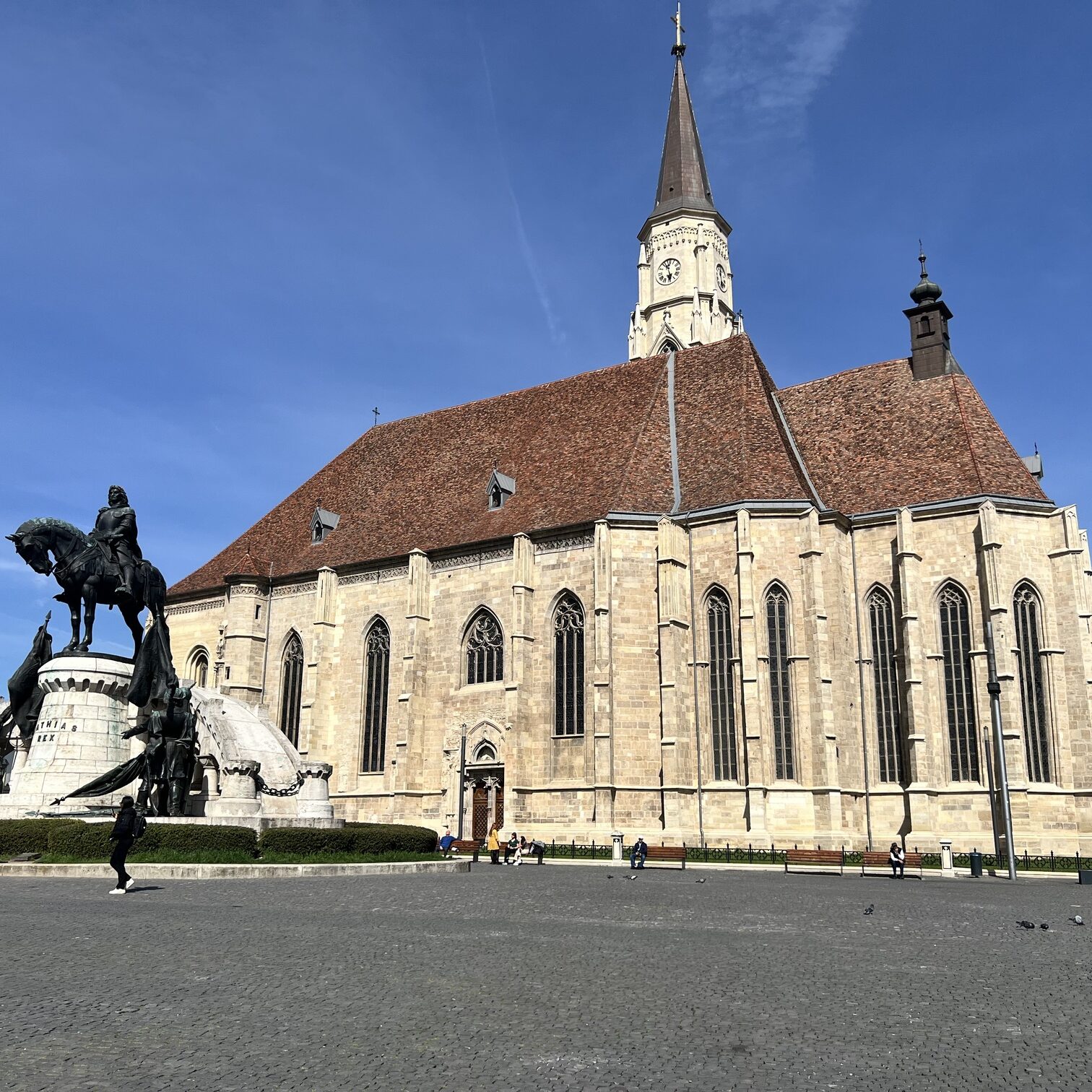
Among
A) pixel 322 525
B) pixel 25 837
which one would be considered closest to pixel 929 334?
pixel 322 525

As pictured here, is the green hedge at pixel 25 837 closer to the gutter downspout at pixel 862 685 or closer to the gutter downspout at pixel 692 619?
the gutter downspout at pixel 692 619

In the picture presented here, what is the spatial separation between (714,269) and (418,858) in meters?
46.1

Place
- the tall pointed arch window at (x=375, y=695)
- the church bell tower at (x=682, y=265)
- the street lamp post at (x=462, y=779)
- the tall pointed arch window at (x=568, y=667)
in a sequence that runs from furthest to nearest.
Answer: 1. the church bell tower at (x=682, y=265)
2. the tall pointed arch window at (x=375, y=695)
3. the tall pointed arch window at (x=568, y=667)
4. the street lamp post at (x=462, y=779)

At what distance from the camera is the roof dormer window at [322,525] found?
154ft

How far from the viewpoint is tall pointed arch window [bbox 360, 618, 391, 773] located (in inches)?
1645

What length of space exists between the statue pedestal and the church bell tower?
42.4 meters

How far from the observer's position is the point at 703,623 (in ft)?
118

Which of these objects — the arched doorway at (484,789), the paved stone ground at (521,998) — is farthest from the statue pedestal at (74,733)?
the arched doorway at (484,789)

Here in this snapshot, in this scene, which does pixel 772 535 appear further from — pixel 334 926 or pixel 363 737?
pixel 334 926

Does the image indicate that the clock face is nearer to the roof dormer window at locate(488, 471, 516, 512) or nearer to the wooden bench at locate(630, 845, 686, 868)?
the roof dormer window at locate(488, 471, 516, 512)

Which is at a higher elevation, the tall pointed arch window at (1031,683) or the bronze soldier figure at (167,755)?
the tall pointed arch window at (1031,683)

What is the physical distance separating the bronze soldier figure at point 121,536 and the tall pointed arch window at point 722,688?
18.7 meters

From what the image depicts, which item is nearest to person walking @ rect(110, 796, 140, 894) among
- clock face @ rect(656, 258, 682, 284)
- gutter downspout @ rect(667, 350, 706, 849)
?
gutter downspout @ rect(667, 350, 706, 849)

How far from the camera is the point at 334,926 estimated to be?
12.6 meters
